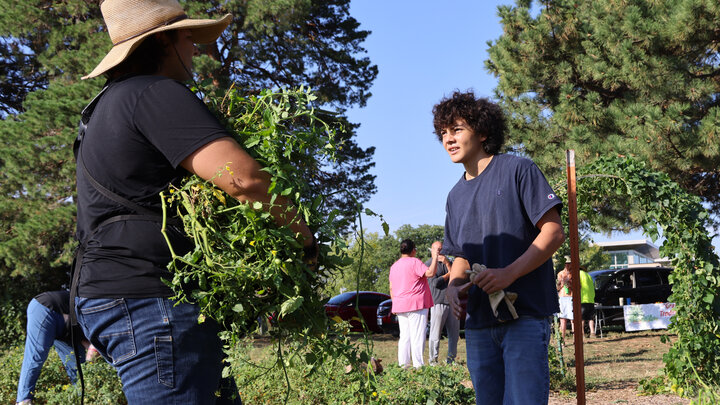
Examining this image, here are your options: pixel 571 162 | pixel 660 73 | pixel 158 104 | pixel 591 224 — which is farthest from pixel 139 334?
pixel 591 224

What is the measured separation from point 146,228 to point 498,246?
1.53 metres

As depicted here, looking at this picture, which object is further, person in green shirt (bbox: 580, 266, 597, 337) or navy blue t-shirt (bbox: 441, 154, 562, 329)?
person in green shirt (bbox: 580, 266, 597, 337)

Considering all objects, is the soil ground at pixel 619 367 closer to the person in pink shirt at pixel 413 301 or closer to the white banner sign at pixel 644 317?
the white banner sign at pixel 644 317

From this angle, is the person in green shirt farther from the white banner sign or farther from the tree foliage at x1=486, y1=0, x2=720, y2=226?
the tree foliage at x1=486, y1=0, x2=720, y2=226

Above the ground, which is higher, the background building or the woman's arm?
the background building

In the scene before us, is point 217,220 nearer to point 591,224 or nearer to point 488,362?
point 488,362

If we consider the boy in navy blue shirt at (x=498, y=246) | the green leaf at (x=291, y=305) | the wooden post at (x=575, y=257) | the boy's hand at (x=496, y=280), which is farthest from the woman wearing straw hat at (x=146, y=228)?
the wooden post at (x=575, y=257)

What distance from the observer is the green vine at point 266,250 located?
64.1 inches

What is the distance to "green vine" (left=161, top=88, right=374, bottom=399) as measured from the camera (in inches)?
64.1

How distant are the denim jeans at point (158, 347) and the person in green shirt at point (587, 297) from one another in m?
11.5

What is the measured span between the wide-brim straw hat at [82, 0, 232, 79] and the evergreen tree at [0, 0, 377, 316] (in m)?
9.51

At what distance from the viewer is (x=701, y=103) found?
13016 millimetres

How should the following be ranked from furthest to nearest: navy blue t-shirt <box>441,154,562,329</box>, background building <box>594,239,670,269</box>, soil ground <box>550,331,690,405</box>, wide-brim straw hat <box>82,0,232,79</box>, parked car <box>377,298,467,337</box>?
1. background building <box>594,239,670,269</box>
2. parked car <box>377,298,467,337</box>
3. soil ground <box>550,331,690,405</box>
4. navy blue t-shirt <box>441,154,562,329</box>
5. wide-brim straw hat <box>82,0,232,79</box>

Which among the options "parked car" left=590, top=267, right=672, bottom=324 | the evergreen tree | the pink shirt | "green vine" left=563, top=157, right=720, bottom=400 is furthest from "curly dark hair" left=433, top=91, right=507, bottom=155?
"parked car" left=590, top=267, right=672, bottom=324
